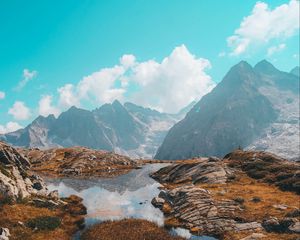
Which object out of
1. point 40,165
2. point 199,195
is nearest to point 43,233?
point 199,195

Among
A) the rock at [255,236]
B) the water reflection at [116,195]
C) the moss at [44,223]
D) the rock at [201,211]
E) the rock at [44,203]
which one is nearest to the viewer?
the rock at [255,236]

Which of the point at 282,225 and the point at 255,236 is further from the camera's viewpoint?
the point at 282,225

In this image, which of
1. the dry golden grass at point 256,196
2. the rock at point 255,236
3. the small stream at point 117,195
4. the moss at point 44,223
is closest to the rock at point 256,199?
the dry golden grass at point 256,196

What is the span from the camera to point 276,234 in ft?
161

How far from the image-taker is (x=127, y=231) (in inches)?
1954

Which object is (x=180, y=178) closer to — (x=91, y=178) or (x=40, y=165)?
(x=91, y=178)

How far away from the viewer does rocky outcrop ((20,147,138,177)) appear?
129m

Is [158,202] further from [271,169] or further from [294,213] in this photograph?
[271,169]

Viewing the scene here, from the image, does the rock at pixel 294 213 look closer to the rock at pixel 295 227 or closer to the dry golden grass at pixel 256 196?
the dry golden grass at pixel 256 196

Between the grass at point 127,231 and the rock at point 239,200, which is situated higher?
the rock at point 239,200

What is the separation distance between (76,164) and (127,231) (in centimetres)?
9665

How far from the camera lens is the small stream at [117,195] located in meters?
60.8

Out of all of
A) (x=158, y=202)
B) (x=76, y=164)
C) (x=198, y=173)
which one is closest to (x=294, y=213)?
(x=158, y=202)

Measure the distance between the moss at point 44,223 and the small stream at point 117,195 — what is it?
4771mm
